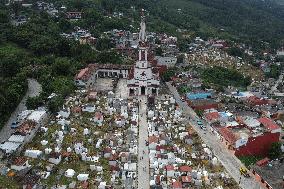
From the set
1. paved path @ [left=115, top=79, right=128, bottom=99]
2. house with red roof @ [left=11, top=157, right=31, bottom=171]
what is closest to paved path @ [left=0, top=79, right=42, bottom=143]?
house with red roof @ [left=11, top=157, right=31, bottom=171]

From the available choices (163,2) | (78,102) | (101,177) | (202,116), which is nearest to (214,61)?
(202,116)

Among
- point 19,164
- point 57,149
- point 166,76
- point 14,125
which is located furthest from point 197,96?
point 19,164

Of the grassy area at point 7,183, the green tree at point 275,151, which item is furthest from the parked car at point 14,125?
the green tree at point 275,151

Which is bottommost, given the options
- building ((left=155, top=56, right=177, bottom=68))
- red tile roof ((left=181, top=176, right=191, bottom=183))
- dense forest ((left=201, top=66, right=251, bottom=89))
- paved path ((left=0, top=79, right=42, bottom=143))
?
dense forest ((left=201, top=66, right=251, bottom=89))

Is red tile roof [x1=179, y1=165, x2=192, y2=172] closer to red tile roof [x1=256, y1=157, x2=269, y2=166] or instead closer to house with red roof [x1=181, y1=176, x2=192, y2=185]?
house with red roof [x1=181, y1=176, x2=192, y2=185]

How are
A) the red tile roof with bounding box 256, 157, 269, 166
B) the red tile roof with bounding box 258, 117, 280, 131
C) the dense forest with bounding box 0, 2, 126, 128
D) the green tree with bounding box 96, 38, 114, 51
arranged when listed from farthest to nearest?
the green tree with bounding box 96, 38, 114, 51, the dense forest with bounding box 0, 2, 126, 128, the red tile roof with bounding box 258, 117, 280, 131, the red tile roof with bounding box 256, 157, 269, 166

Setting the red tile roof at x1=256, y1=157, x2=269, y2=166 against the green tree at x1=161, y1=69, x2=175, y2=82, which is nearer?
the red tile roof at x1=256, y1=157, x2=269, y2=166

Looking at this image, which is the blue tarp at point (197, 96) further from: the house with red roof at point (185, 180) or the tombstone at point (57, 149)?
the tombstone at point (57, 149)
